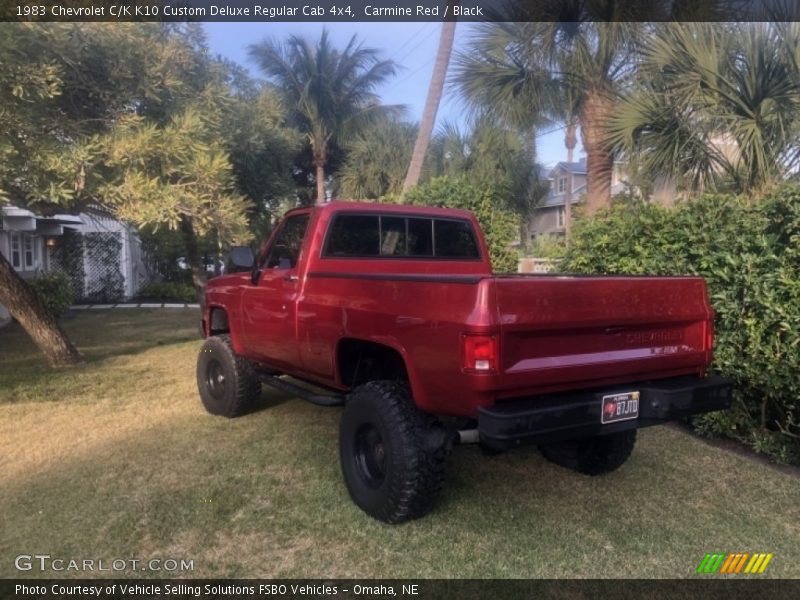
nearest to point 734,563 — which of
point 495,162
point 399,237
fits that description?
point 399,237

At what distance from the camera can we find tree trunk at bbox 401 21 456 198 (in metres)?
13.1

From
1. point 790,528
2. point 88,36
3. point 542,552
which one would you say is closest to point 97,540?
point 542,552

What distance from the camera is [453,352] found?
315 cm

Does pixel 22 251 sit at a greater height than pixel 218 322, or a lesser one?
greater

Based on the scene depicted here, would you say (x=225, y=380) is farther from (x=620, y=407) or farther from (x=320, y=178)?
(x=320, y=178)

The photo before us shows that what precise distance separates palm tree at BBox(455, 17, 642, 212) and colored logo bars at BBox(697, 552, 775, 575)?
586 centimetres

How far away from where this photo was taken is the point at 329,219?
4.77 metres

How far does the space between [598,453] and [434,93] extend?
10437 millimetres

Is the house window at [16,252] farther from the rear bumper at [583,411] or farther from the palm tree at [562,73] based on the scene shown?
the rear bumper at [583,411]

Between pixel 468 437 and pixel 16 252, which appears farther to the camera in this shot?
pixel 16 252

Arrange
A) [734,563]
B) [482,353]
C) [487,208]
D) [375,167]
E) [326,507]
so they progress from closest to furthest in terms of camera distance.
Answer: [482,353] → [734,563] → [326,507] → [487,208] → [375,167]

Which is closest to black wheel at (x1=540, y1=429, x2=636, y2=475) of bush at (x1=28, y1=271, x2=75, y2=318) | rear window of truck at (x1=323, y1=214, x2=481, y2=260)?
rear window of truck at (x1=323, y1=214, x2=481, y2=260)

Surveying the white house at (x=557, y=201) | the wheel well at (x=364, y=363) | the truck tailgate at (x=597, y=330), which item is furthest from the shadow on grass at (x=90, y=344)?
the white house at (x=557, y=201)

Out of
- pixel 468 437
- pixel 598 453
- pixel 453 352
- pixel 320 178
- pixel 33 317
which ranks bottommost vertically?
pixel 598 453
